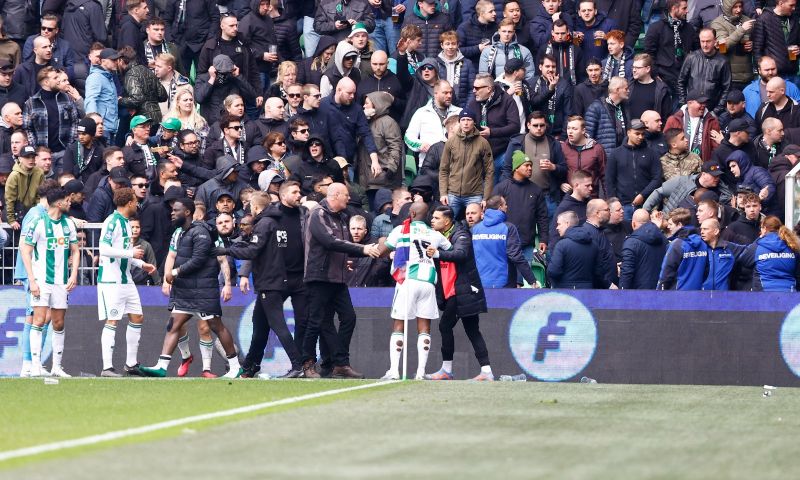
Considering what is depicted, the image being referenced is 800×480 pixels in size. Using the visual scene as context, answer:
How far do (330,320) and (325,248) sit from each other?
875 millimetres

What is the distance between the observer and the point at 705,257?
18156mm

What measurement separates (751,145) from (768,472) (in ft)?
40.8

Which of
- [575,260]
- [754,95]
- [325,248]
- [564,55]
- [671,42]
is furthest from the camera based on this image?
[671,42]

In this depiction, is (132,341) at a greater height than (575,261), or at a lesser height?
lesser

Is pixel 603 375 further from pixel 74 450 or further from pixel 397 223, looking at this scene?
pixel 74 450

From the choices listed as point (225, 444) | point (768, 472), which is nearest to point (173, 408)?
point (225, 444)

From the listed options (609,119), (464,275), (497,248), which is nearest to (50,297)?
(464,275)

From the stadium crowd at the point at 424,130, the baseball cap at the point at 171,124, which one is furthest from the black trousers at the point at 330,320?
the baseball cap at the point at 171,124

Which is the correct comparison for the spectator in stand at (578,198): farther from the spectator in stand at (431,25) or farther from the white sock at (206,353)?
the white sock at (206,353)

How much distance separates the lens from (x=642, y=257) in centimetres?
1867

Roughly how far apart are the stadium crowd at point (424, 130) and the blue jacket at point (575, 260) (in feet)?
0.09

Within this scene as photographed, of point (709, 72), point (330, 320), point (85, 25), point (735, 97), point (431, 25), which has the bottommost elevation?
point (330, 320)

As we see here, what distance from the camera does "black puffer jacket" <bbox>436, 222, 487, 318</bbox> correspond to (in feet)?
56.1

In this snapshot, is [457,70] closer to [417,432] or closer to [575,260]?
[575,260]
